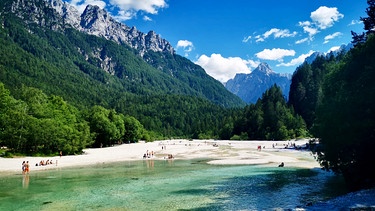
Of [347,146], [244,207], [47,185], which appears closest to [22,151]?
[47,185]

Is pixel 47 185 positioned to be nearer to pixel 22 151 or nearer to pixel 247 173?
pixel 247 173

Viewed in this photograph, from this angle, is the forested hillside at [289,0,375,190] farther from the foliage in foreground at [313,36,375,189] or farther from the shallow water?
the shallow water

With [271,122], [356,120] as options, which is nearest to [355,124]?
[356,120]

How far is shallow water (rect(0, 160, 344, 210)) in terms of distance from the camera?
2945cm

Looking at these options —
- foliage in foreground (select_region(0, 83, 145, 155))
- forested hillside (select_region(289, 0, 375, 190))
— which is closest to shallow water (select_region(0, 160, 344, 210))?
forested hillside (select_region(289, 0, 375, 190))

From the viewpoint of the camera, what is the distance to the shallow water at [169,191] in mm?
29453

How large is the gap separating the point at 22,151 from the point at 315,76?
538 feet

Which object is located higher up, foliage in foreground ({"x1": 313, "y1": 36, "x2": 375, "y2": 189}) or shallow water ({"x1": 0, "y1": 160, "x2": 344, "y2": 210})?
foliage in foreground ({"x1": 313, "y1": 36, "x2": 375, "y2": 189})

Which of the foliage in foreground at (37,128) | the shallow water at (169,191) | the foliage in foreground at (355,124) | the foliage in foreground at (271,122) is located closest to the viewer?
the foliage in foreground at (355,124)

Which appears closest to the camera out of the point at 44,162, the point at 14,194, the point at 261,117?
the point at 14,194

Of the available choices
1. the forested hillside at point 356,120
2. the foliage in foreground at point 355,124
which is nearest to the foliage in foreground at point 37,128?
the forested hillside at point 356,120

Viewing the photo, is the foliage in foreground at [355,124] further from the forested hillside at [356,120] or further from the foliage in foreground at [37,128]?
the foliage in foreground at [37,128]

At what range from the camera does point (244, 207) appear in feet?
91.7

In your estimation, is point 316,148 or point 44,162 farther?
point 44,162
